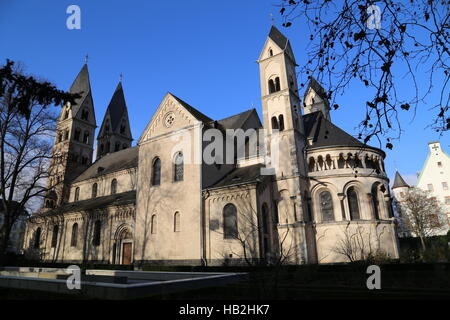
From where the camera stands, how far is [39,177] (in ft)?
79.5

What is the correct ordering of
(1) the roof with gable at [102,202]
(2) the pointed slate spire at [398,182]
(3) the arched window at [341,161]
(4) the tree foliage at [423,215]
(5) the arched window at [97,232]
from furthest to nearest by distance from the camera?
(2) the pointed slate spire at [398,182] < (4) the tree foliage at [423,215] < (5) the arched window at [97,232] < (1) the roof with gable at [102,202] < (3) the arched window at [341,161]

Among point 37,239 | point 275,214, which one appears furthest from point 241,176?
point 37,239

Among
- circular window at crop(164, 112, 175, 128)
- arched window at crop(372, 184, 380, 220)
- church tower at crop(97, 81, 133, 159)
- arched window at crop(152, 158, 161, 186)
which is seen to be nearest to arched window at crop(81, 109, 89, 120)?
church tower at crop(97, 81, 133, 159)

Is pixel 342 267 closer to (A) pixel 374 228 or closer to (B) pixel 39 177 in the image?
(A) pixel 374 228

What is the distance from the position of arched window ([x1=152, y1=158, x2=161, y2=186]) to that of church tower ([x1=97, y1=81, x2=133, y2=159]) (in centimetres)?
2360

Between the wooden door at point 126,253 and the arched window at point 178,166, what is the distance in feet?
29.3

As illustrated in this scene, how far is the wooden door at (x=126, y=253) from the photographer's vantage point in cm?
2839

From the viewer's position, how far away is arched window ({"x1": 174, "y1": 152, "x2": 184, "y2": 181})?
26.4 metres

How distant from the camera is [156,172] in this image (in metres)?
28.5

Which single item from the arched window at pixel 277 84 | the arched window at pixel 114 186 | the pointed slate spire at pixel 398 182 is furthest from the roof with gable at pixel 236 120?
the pointed slate spire at pixel 398 182

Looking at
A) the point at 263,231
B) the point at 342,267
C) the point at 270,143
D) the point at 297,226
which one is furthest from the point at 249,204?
the point at 342,267

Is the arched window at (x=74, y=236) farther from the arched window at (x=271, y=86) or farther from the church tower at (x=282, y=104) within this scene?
the arched window at (x=271, y=86)

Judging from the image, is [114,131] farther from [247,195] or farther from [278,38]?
[247,195]

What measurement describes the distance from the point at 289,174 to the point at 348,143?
5910 millimetres
